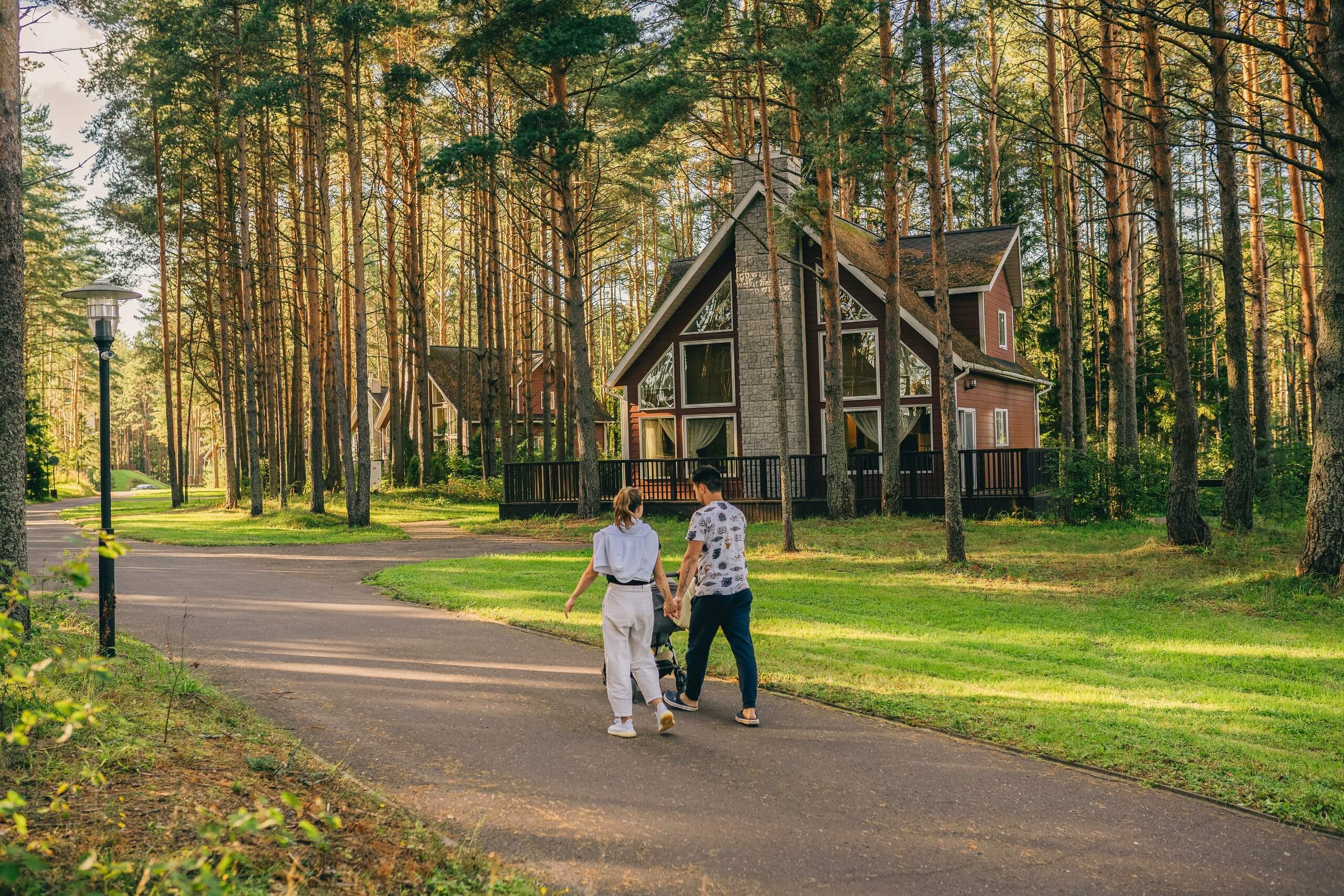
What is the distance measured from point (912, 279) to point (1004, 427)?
6.18 meters

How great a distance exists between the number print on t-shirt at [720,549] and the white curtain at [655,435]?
2306 cm

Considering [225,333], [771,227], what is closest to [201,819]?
[771,227]

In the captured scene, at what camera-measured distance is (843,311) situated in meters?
28.0

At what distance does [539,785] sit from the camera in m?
5.68

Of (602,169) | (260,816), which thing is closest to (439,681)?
(260,816)

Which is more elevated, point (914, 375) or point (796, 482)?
point (914, 375)

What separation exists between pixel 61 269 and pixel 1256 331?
55608 millimetres

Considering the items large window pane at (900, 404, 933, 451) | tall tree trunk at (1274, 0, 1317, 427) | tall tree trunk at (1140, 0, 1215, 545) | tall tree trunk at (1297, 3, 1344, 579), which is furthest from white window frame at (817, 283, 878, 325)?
tall tree trunk at (1297, 3, 1344, 579)

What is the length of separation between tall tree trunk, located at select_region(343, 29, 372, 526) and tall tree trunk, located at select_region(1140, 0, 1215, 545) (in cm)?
1828

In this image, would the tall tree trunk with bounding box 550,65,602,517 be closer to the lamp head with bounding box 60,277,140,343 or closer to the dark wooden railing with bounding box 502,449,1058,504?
the dark wooden railing with bounding box 502,449,1058,504

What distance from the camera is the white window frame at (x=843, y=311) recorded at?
2762 centimetres

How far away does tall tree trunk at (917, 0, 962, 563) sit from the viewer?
15.2 m

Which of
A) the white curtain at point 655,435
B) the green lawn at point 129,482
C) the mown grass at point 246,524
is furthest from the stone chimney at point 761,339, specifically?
the green lawn at point 129,482

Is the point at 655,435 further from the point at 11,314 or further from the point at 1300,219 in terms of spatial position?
the point at 11,314
